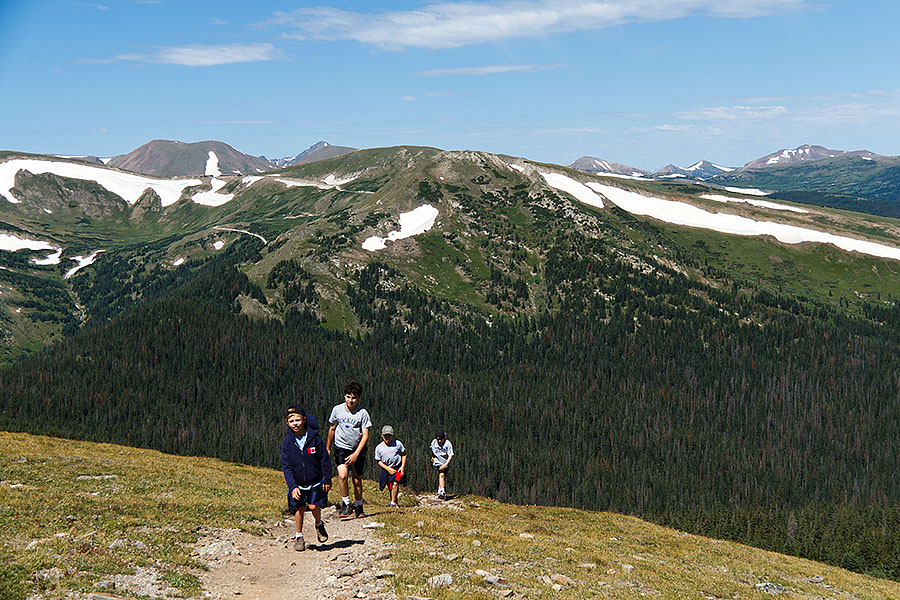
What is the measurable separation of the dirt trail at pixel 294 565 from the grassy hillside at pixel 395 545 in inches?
28.1

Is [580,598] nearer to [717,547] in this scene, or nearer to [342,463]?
[342,463]

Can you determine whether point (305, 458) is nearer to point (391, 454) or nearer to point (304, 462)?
point (304, 462)

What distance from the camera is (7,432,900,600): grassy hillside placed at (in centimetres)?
2116

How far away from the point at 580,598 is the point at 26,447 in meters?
56.4

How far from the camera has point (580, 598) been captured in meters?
22.5

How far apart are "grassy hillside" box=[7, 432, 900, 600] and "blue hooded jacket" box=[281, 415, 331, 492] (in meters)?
4.59

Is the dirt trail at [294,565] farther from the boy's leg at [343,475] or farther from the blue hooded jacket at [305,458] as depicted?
the blue hooded jacket at [305,458]

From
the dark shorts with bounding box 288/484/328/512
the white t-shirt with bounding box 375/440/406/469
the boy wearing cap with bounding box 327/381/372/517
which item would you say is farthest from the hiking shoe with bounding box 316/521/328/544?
the white t-shirt with bounding box 375/440/406/469

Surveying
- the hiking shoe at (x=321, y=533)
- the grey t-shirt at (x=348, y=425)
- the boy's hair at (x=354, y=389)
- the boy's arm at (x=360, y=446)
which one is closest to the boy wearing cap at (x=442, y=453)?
the boy's arm at (x=360, y=446)

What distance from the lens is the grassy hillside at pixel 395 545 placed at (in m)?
21.2

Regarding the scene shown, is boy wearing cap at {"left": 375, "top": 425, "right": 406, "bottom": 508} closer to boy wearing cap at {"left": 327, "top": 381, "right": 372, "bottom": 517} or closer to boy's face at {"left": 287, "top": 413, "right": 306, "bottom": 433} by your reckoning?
boy wearing cap at {"left": 327, "top": 381, "right": 372, "bottom": 517}

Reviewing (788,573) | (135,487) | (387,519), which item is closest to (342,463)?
(387,519)

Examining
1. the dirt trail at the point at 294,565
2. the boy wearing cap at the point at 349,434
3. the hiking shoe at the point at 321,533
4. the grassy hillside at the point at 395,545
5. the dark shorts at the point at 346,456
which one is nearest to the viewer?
the dirt trail at the point at 294,565

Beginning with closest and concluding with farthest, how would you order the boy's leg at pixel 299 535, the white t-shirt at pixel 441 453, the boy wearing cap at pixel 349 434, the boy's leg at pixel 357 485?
the boy's leg at pixel 299 535
the boy wearing cap at pixel 349 434
the boy's leg at pixel 357 485
the white t-shirt at pixel 441 453
